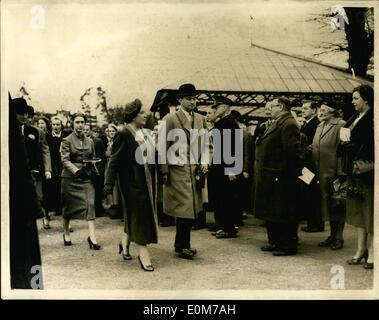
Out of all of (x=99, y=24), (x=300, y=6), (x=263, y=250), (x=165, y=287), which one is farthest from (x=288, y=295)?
(x=99, y=24)

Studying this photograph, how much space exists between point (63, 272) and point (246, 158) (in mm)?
1920

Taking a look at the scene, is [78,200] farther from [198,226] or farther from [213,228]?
[213,228]

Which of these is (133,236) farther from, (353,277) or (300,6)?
(300,6)

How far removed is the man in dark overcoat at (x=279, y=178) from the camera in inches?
216

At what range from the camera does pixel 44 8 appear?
546 centimetres

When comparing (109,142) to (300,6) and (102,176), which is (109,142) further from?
(300,6)

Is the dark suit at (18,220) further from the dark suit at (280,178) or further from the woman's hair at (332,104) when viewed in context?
the woman's hair at (332,104)

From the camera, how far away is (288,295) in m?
5.39

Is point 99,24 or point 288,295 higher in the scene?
point 99,24

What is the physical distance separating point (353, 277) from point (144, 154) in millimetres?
2104

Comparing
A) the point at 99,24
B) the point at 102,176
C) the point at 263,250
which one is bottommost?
the point at 263,250

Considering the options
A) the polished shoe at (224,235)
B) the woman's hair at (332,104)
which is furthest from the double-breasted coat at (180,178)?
the woman's hair at (332,104)

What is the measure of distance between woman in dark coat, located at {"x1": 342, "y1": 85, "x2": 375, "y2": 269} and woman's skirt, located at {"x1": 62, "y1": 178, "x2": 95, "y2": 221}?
228 centimetres

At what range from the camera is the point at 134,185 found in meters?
5.32
